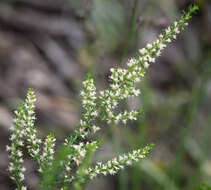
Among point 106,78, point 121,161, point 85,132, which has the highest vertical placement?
Answer: point 106,78

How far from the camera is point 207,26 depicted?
724 cm

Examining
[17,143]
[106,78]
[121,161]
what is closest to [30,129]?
[17,143]

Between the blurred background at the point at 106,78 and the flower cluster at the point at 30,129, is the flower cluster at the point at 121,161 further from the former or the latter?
the blurred background at the point at 106,78

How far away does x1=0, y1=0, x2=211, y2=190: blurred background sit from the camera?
14.8 feet

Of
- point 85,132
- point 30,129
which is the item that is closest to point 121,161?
point 85,132

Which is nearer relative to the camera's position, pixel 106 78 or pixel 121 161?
pixel 121 161

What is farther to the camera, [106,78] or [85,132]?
[106,78]

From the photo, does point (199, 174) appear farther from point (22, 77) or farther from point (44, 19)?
point (44, 19)

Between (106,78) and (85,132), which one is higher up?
(106,78)

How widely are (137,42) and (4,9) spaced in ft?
7.18

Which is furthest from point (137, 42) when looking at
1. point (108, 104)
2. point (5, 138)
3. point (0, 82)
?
point (108, 104)

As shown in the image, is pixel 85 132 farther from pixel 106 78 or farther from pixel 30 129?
pixel 106 78

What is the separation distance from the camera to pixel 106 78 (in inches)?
236

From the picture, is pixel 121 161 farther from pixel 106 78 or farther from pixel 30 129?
pixel 106 78
